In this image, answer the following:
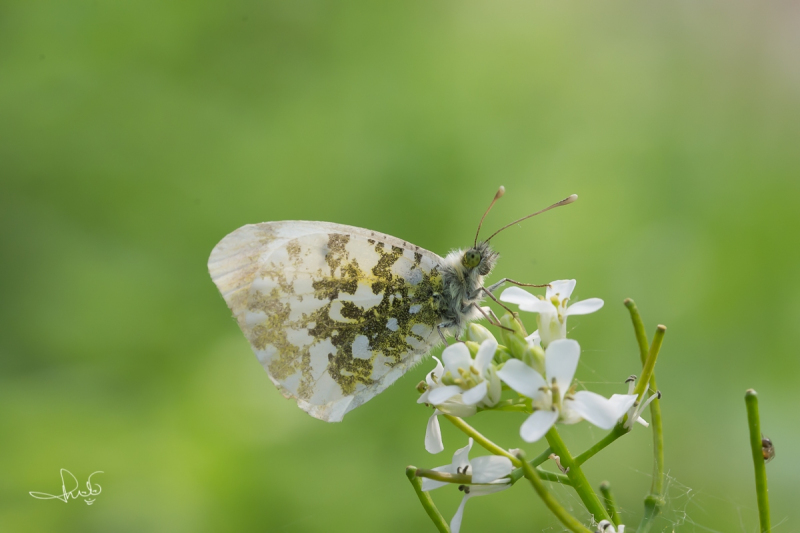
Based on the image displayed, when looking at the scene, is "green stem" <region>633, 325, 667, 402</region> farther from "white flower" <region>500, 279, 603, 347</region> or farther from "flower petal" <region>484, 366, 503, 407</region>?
"flower petal" <region>484, 366, 503, 407</region>

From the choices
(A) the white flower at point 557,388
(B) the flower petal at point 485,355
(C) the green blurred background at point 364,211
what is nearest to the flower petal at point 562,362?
(A) the white flower at point 557,388

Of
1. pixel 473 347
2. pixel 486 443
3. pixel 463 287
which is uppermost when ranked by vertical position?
pixel 463 287

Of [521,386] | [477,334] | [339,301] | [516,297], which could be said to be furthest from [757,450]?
[339,301]

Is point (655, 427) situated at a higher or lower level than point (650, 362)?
lower

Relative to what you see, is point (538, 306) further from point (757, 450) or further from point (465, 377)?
point (757, 450)

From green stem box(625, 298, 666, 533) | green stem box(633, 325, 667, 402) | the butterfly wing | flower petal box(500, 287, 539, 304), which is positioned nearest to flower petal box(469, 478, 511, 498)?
green stem box(625, 298, 666, 533)

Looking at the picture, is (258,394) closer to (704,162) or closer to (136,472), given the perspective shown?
(136,472)

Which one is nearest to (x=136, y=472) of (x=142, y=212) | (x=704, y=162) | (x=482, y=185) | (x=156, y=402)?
(x=156, y=402)
